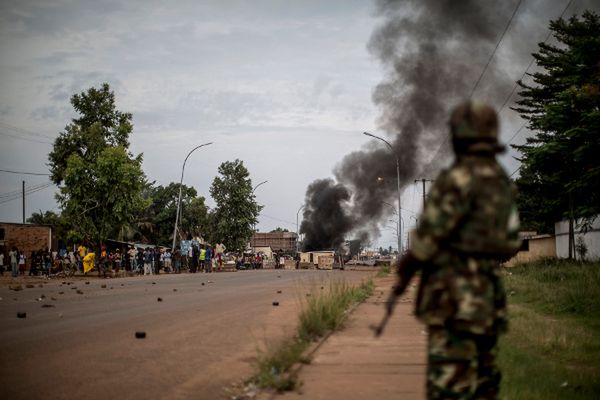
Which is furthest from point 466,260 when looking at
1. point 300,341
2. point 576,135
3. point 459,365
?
point 576,135

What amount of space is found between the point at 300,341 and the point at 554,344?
3291mm

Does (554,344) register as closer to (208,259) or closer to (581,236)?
(581,236)

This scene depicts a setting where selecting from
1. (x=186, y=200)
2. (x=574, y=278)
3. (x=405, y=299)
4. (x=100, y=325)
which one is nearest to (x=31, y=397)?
(x=100, y=325)

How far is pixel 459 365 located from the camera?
118 inches

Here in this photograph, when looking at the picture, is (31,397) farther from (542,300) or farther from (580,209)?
(580,209)

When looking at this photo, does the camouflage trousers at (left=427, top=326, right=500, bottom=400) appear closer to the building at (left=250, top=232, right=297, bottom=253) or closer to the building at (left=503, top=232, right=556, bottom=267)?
the building at (left=503, top=232, right=556, bottom=267)

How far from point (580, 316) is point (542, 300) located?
2210 mm

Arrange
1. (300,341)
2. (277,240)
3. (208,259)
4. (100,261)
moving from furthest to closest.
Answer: (277,240), (208,259), (100,261), (300,341)

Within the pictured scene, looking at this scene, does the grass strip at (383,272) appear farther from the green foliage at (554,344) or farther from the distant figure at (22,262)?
the distant figure at (22,262)

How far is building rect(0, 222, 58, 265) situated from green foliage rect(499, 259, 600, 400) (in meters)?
39.7

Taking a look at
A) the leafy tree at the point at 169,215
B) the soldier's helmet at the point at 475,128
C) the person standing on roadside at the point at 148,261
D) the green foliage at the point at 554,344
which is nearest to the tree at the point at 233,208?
the leafy tree at the point at 169,215

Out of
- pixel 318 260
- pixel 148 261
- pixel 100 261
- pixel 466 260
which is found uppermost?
pixel 466 260

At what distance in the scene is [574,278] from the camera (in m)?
16.8

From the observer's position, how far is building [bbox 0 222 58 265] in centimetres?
4541
